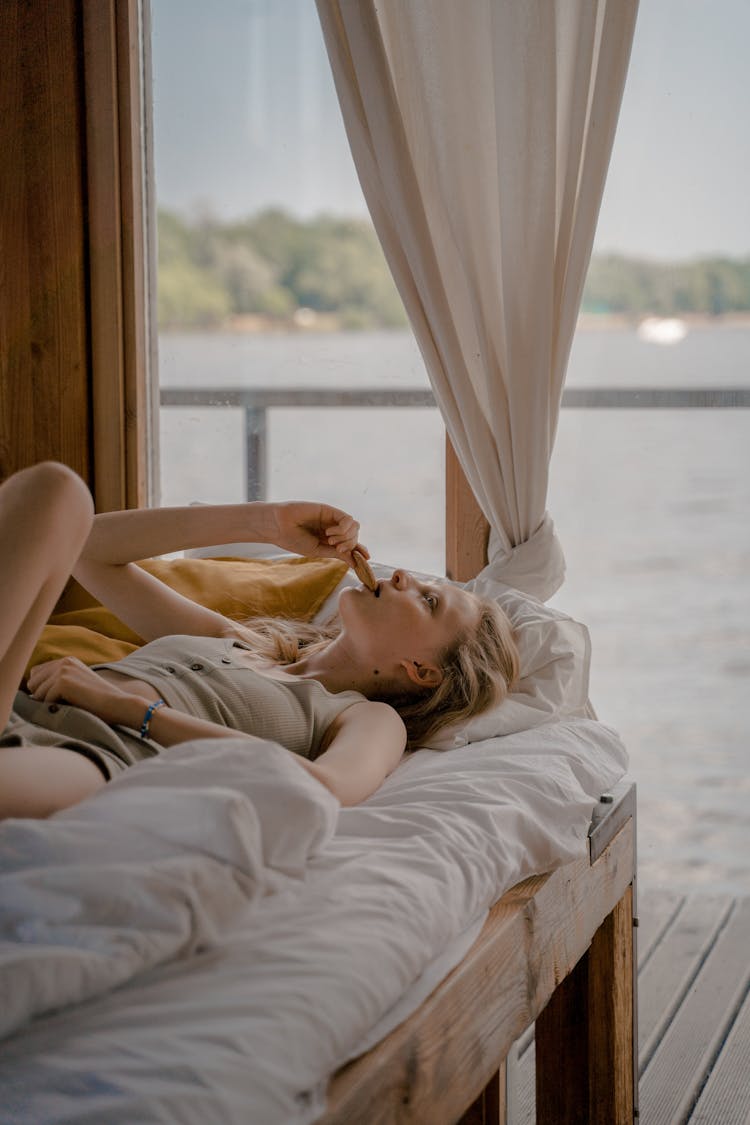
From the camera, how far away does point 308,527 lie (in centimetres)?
200

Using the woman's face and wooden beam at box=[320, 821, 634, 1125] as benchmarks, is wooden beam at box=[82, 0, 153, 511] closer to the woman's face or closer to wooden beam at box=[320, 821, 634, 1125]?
the woman's face

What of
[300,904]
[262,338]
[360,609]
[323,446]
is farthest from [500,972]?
[262,338]

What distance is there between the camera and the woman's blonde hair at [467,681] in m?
1.77

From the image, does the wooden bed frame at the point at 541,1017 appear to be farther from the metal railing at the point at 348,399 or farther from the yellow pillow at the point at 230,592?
the metal railing at the point at 348,399

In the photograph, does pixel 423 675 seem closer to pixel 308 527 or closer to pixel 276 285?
pixel 308 527

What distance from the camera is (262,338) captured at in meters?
2.75

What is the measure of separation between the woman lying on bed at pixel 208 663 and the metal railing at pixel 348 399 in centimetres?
66

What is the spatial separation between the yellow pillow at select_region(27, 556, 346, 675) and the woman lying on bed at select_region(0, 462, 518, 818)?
7 cm

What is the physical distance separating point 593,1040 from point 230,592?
3.32 ft

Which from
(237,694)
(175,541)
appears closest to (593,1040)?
(237,694)

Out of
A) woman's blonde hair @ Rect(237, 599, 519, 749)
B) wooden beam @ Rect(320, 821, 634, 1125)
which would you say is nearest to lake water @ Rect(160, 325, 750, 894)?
woman's blonde hair @ Rect(237, 599, 519, 749)

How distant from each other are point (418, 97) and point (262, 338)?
77 cm

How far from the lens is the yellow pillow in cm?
208

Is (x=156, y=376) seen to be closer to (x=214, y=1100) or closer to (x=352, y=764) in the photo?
(x=352, y=764)
